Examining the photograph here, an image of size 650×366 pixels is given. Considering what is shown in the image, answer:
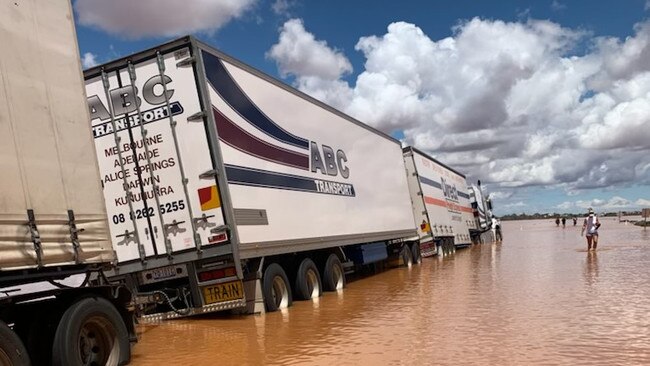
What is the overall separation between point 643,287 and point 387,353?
7.67 meters

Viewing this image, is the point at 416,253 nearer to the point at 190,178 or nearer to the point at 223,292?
the point at 223,292

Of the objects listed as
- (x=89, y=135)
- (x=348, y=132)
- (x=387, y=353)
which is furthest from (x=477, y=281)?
(x=89, y=135)

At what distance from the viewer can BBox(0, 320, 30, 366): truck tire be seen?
477 centimetres

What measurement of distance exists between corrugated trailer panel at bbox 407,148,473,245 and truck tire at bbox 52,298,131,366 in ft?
54.9

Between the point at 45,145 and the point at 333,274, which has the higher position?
the point at 45,145

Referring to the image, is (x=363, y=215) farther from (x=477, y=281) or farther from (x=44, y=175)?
(x=44, y=175)

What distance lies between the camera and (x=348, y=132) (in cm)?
1455

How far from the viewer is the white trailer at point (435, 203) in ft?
72.0

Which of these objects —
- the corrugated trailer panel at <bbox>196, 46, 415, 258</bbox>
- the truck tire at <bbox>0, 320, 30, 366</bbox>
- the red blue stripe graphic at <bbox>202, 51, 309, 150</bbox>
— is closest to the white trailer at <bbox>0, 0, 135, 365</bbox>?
the truck tire at <bbox>0, 320, 30, 366</bbox>

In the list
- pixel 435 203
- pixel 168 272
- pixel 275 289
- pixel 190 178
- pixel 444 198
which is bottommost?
pixel 275 289

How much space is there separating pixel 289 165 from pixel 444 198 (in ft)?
51.7

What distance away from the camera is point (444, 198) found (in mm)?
25875

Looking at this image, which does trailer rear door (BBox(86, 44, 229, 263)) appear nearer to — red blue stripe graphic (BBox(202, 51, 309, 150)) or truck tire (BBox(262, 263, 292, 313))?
red blue stripe graphic (BBox(202, 51, 309, 150))

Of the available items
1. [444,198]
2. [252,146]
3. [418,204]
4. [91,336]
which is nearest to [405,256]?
[418,204]
